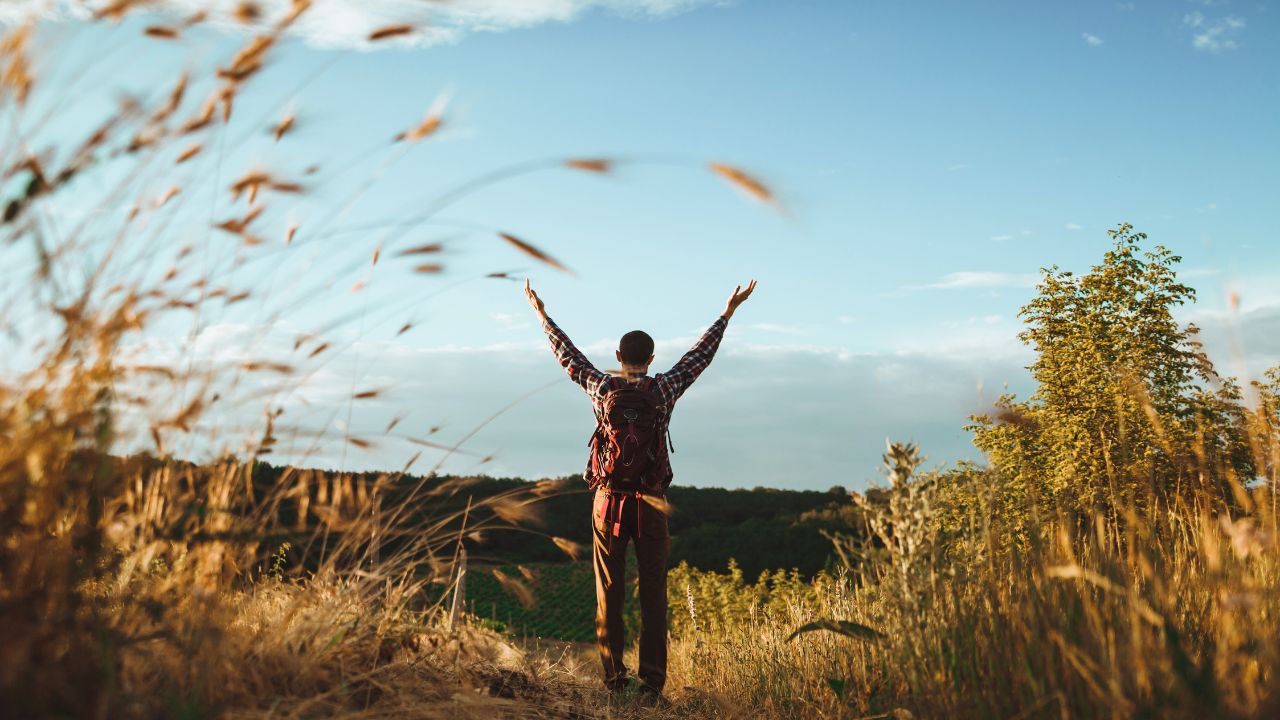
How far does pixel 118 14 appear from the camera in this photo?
2857 mm

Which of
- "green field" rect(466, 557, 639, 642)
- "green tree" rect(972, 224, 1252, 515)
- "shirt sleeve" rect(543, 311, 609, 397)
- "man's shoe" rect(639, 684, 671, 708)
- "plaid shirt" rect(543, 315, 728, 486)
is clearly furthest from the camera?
"green field" rect(466, 557, 639, 642)

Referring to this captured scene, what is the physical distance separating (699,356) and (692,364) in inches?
4.2

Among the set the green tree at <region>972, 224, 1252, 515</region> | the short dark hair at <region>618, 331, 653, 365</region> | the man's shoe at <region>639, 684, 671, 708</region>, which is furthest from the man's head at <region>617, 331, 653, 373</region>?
the green tree at <region>972, 224, 1252, 515</region>

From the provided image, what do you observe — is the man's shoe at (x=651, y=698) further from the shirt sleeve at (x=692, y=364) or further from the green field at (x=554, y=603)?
the green field at (x=554, y=603)

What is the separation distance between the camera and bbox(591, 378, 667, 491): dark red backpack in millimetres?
5297

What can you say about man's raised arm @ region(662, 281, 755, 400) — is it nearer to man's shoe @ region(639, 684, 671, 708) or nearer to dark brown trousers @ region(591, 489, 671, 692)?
dark brown trousers @ region(591, 489, 671, 692)

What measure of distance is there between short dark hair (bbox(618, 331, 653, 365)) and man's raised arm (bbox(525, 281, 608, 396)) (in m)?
0.22

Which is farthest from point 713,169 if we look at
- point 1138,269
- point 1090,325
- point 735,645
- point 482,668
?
point 1138,269

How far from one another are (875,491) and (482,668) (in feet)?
7.53

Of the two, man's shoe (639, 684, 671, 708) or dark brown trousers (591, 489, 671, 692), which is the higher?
dark brown trousers (591, 489, 671, 692)

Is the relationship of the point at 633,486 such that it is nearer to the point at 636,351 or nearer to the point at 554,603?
the point at 636,351

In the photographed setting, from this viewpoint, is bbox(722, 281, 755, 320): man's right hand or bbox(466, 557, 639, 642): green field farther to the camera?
bbox(466, 557, 639, 642): green field

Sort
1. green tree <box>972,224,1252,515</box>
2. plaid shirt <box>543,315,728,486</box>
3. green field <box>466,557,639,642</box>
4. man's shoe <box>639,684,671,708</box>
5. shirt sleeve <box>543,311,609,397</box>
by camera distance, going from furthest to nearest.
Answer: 1. green field <box>466,557,639,642</box>
2. green tree <box>972,224,1252,515</box>
3. shirt sleeve <box>543,311,609,397</box>
4. plaid shirt <box>543,315,728,486</box>
5. man's shoe <box>639,684,671,708</box>

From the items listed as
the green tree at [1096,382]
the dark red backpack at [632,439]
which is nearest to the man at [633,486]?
the dark red backpack at [632,439]
